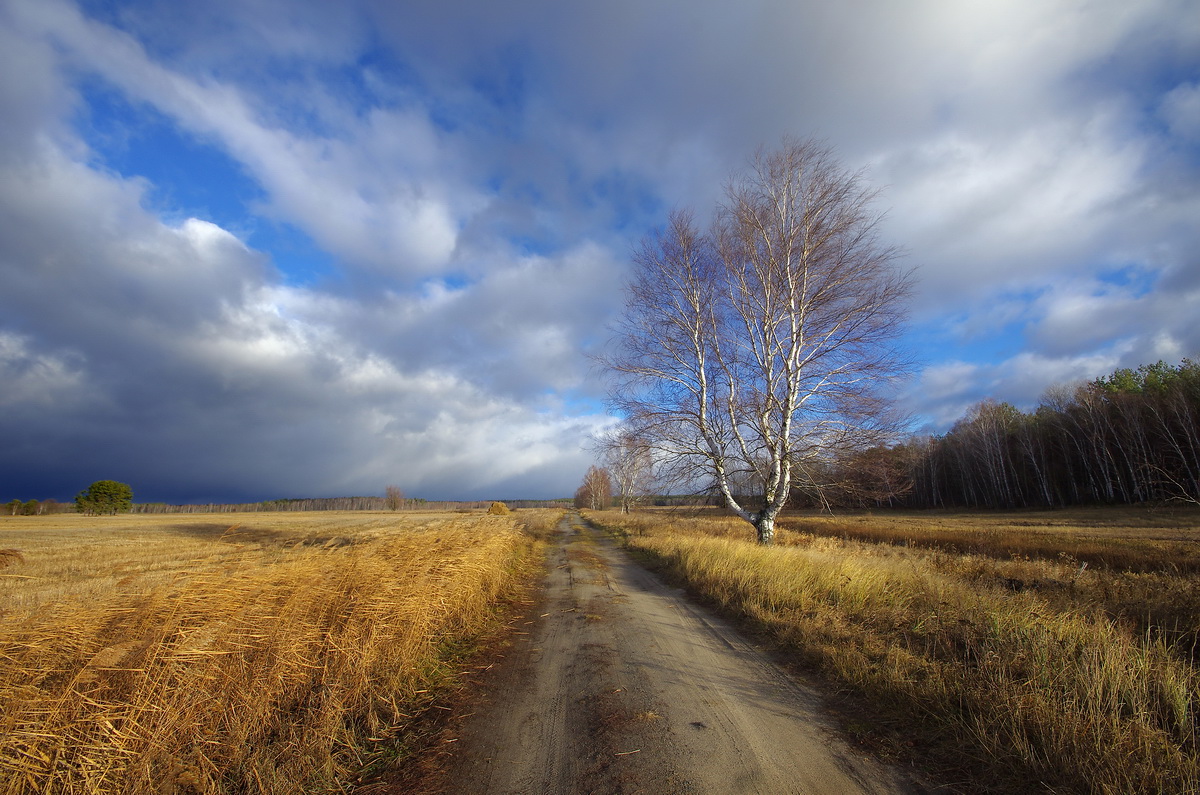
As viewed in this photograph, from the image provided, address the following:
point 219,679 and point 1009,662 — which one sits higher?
point 219,679

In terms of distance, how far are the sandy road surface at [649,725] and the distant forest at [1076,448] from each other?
33.2 meters

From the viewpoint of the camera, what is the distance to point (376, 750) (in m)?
3.78

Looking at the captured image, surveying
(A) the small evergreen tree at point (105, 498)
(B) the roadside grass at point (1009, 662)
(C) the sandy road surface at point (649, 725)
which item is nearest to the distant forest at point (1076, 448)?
(B) the roadside grass at point (1009, 662)

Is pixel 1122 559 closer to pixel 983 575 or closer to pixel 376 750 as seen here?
pixel 983 575

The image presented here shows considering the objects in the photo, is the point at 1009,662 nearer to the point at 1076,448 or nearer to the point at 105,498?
the point at 1076,448

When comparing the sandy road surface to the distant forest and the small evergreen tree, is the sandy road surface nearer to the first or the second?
the distant forest

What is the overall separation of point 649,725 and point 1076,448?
71.4 meters

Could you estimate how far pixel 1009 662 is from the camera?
4.21 metres

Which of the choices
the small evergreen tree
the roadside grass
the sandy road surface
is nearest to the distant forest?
the roadside grass

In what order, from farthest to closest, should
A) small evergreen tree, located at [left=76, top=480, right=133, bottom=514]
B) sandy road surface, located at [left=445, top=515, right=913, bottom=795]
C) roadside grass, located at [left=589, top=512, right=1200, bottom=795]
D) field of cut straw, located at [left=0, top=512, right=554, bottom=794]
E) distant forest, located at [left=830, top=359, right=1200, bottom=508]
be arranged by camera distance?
1. small evergreen tree, located at [left=76, top=480, right=133, bottom=514]
2. distant forest, located at [left=830, top=359, right=1200, bottom=508]
3. sandy road surface, located at [left=445, top=515, right=913, bottom=795]
4. roadside grass, located at [left=589, top=512, right=1200, bottom=795]
5. field of cut straw, located at [left=0, top=512, right=554, bottom=794]

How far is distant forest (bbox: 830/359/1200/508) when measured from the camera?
41.4m

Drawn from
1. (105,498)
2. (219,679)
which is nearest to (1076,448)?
(219,679)

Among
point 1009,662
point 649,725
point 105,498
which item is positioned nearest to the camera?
point 649,725

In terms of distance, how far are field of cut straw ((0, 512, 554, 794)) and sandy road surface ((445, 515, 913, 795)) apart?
87 cm
